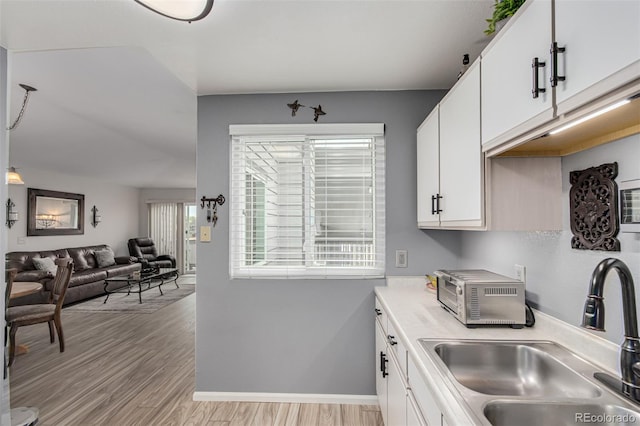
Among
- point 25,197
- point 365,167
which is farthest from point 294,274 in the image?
point 25,197

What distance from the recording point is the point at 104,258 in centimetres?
685

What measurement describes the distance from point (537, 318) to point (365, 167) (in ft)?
4.90

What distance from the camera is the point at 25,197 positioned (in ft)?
18.8

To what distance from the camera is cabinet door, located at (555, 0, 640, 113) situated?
712 mm

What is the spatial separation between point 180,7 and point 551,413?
1.97 metres

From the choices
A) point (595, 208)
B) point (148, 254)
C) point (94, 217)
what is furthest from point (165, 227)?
point (595, 208)

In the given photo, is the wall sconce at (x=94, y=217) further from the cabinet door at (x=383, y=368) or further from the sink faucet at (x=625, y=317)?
the sink faucet at (x=625, y=317)

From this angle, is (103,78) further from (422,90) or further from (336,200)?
(422,90)

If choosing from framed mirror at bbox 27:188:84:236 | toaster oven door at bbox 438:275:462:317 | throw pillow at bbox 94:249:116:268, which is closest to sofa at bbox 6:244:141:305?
throw pillow at bbox 94:249:116:268

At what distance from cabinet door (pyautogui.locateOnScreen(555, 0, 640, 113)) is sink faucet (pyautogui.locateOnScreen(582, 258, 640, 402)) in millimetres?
487

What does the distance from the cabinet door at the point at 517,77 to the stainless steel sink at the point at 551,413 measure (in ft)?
2.76

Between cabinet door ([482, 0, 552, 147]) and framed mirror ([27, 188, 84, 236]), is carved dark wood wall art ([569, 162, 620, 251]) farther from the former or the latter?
framed mirror ([27, 188, 84, 236])

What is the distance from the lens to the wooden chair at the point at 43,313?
10.7ft

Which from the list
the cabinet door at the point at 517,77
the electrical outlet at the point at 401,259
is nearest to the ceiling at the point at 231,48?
the cabinet door at the point at 517,77
